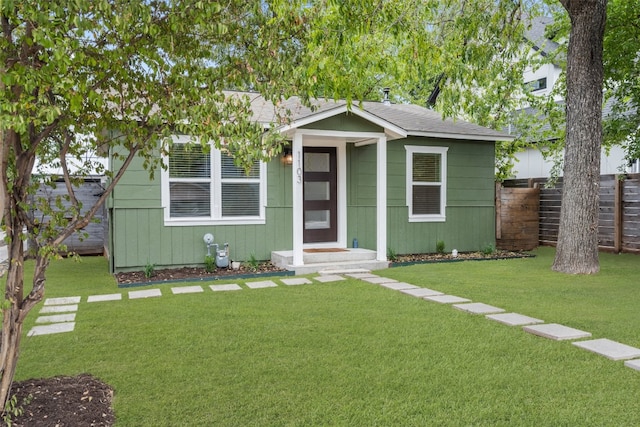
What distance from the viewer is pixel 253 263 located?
27.2 feet

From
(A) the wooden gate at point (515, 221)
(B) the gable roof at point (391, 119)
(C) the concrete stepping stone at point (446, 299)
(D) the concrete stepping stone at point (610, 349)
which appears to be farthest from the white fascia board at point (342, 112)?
(D) the concrete stepping stone at point (610, 349)

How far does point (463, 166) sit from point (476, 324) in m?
6.29

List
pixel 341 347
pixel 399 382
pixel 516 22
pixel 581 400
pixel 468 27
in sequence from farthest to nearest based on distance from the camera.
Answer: pixel 516 22, pixel 468 27, pixel 341 347, pixel 399 382, pixel 581 400

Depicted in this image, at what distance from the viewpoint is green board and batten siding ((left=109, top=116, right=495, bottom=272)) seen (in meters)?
7.92

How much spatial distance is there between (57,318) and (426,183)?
7.14 m

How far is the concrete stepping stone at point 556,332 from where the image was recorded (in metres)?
4.10

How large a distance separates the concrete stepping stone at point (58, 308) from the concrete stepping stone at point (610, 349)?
16.5ft

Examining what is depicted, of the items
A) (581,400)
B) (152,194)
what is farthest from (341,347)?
(152,194)

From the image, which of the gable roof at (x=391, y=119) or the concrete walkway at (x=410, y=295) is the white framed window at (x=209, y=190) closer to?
the gable roof at (x=391, y=119)

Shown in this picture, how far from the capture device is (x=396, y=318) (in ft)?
16.0

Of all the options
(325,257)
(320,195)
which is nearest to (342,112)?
(320,195)

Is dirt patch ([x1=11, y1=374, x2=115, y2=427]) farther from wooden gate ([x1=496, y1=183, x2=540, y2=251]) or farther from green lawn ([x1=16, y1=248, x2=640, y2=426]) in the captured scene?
wooden gate ([x1=496, y1=183, x2=540, y2=251])

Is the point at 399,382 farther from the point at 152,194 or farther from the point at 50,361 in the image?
the point at 152,194

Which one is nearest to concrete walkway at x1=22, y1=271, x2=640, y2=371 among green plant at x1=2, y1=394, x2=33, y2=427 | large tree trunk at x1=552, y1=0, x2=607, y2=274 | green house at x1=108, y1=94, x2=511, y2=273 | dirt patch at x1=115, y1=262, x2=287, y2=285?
dirt patch at x1=115, y1=262, x2=287, y2=285
